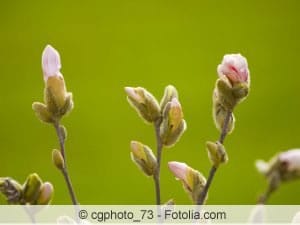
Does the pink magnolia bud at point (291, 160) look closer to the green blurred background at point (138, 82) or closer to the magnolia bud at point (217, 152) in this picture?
the magnolia bud at point (217, 152)

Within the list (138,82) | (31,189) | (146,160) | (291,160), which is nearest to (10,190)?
(31,189)

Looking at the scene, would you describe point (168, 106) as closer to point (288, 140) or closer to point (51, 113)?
point (51, 113)

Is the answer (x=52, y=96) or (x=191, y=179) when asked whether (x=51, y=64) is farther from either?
(x=191, y=179)

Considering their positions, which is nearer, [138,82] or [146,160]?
[146,160]

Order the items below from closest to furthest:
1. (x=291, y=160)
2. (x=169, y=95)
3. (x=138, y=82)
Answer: (x=291, y=160) < (x=169, y=95) < (x=138, y=82)

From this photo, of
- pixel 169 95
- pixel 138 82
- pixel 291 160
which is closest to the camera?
pixel 291 160

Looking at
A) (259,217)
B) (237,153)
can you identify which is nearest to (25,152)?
(237,153)

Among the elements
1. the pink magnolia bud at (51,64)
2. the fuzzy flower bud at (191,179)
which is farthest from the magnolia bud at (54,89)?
the fuzzy flower bud at (191,179)

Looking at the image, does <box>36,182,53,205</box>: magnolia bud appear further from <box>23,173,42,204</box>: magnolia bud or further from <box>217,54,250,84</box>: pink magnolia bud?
<box>217,54,250,84</box>: pink magnolia bud
